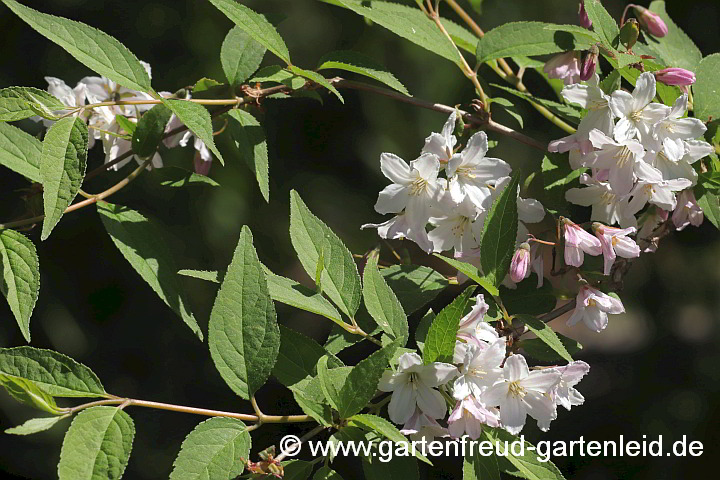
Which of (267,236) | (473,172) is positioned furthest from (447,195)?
(267,236)

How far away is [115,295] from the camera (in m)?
2.06

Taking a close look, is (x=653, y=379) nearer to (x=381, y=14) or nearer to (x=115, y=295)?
(x=115, y=295)

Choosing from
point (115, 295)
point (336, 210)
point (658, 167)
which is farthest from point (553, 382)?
point (115, 295)

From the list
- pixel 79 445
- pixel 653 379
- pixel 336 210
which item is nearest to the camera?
pixel 79 445

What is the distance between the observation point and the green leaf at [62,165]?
691 millimetres

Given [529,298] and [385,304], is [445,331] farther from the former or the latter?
[529,298]

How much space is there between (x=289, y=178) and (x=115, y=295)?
54 centimetres

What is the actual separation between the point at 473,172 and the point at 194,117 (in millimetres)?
267

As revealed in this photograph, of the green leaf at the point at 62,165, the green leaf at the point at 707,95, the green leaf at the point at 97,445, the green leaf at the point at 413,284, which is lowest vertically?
the green leaf at the point at 413,284

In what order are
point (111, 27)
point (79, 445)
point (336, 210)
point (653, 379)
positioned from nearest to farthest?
point (79, 445)
point (111, 27)
point (336, 210)
point (653, 379)

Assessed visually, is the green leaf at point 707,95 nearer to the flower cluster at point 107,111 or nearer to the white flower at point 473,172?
the white flower at point 473,172

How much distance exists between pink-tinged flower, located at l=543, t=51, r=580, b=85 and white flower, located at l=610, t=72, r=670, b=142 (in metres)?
0.16

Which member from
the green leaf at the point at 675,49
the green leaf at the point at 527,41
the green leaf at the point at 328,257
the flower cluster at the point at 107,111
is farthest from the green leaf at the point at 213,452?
the green leaf at the point at 675,49

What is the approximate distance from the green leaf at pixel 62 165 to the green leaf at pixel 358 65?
0.88 ft
